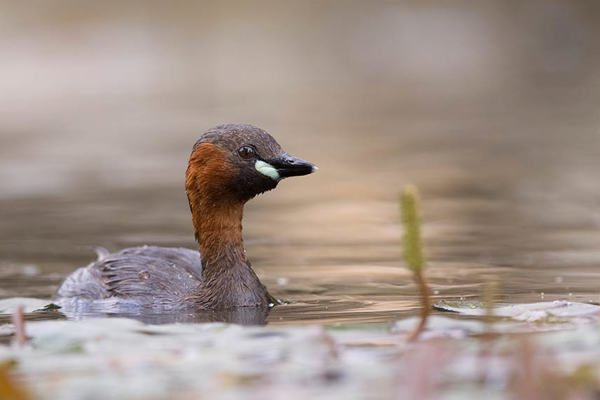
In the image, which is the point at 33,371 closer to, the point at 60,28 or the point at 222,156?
the point at 222,156

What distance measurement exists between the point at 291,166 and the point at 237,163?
1.32 ft

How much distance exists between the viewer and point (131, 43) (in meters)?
35.1

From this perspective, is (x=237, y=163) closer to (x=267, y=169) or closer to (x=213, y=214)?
(x=267, y=169)

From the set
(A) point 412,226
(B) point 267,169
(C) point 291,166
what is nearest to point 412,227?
(A) point 412,226

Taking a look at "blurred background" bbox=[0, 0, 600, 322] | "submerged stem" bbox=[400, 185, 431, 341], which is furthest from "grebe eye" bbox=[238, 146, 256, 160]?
"submerged stem" bbox=[400, 185, 431, 341]

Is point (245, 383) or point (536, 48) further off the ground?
point (536, 48)

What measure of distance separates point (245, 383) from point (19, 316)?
1.15 m

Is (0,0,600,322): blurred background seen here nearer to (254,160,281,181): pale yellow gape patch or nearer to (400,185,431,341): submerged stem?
(254,160,281,181): pale yellow gape patch

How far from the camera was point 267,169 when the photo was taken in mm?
8914

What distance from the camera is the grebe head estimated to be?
8.93 m

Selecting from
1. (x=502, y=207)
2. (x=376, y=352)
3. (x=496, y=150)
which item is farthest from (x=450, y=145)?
(x=376, y=352)

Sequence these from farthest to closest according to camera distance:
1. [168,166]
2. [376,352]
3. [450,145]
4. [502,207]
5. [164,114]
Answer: [164,114] → [450,145] → [168,166] → [502,207] → [376,352]

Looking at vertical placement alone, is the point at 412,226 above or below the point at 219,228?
below

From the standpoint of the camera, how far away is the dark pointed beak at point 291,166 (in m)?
8.71
